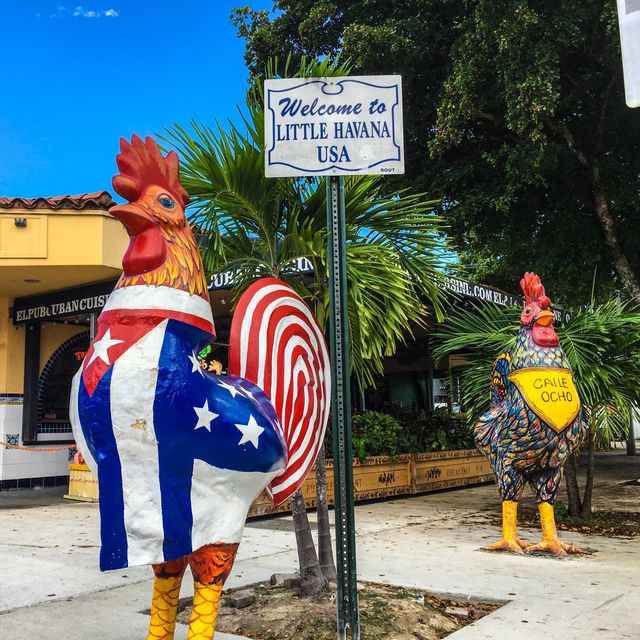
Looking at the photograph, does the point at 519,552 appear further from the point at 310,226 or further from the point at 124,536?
the point at 124,536

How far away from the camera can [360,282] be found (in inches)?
161

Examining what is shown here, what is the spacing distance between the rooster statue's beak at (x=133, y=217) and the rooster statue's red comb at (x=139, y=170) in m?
0.11

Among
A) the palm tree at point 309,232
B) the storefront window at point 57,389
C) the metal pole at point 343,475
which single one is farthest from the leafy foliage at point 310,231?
the storefront window at point 57,389

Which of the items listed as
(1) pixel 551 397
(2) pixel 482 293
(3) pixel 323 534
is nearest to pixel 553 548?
(1) pixel 551 397

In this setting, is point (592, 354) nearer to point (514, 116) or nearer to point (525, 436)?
point (525, 436)

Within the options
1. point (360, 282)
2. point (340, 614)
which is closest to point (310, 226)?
point (360, 282)

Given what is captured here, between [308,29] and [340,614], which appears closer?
[340,614]

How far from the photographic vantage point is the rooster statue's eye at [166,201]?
9.16 feet

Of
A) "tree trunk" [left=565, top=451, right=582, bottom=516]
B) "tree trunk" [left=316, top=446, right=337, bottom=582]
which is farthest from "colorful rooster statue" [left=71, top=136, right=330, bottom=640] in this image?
"tree trunk" [left=565, top=451, right=582, bottom=516]

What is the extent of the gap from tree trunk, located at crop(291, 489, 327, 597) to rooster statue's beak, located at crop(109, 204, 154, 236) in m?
2.30

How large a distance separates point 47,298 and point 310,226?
8265 millimetres

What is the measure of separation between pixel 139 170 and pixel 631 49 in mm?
1837

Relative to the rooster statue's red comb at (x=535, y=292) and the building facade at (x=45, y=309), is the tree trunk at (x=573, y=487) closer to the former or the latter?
the rooster statue's red comb at (x=535, y=292)

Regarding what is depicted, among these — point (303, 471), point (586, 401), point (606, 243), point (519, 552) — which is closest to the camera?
point (303, 471)
